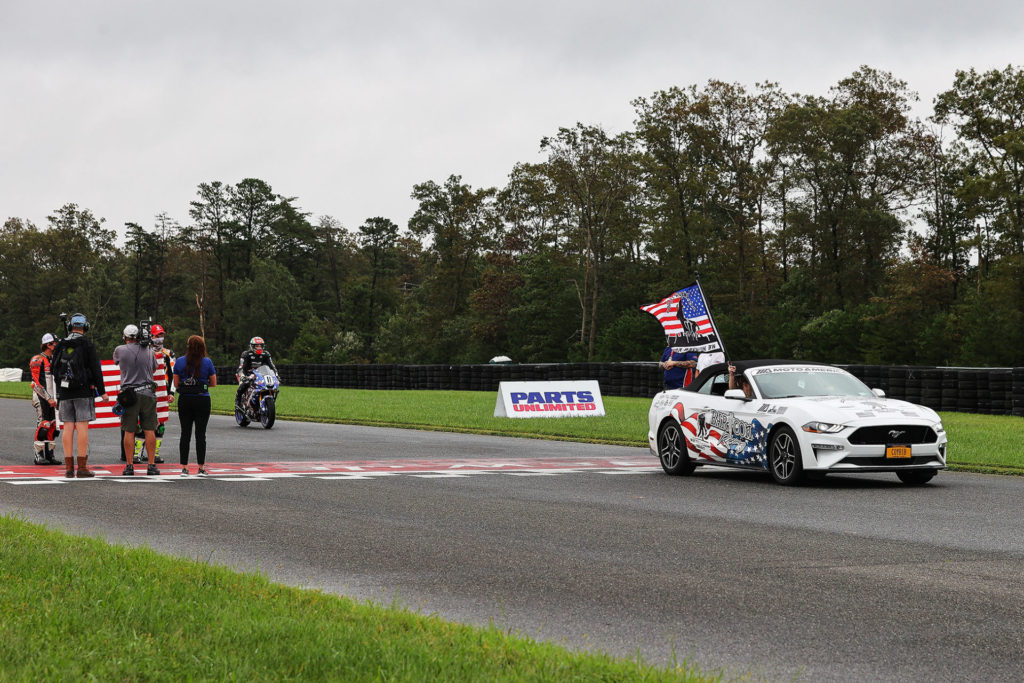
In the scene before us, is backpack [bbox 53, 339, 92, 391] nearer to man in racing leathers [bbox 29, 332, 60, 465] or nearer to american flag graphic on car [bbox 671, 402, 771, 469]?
man in racing leathers [bbox 29, 332, 60, 465]

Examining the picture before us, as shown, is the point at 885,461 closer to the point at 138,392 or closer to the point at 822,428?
the point at 822,428

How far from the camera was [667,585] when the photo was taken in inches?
301

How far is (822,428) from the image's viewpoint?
13.9 metres

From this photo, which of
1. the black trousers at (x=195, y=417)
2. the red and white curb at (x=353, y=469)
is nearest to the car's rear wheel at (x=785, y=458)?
the red and white curb at (x=353, y=469)

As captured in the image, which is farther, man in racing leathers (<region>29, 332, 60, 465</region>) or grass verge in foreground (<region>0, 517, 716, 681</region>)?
man in racing leathers (<region>29, 332, 60, 465</region>)

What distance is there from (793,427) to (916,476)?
1602mm

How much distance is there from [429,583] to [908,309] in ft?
190

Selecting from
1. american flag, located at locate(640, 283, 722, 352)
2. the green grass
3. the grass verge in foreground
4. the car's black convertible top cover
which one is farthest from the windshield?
the grass verge in foreground

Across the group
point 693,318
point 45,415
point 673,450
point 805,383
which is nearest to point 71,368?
point 45,415

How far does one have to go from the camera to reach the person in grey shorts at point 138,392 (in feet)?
52.5

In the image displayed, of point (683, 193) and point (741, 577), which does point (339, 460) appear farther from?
point (683, 193)

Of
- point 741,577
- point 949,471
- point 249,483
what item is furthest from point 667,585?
point 949,471

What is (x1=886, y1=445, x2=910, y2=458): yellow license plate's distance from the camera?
1384 cm

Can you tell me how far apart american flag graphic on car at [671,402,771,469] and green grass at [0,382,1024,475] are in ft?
12.1
